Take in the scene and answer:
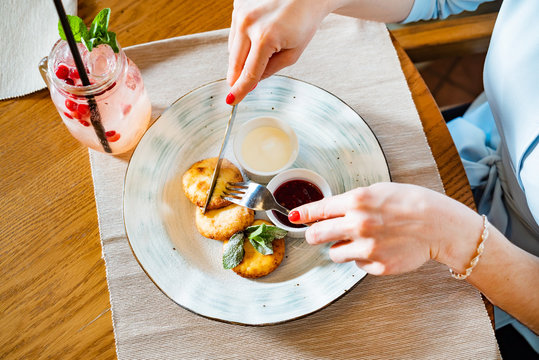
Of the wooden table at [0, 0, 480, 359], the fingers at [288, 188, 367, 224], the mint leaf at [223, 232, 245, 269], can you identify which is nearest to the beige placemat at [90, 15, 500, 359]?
the wooden table at [0, 0, 480, 359]

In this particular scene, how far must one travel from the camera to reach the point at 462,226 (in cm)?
103

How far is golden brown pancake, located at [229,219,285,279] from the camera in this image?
45.0 inches

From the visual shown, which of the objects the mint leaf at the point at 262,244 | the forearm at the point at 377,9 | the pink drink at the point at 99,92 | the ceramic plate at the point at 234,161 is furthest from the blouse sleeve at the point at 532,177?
the pink drink at the point at 99,92

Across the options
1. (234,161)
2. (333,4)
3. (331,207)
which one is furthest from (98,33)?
(331,207)

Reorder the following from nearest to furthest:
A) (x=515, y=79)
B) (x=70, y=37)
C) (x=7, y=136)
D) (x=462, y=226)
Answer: (x=70, y=37) < (x=462, y=226) < (x=515, y=79) < (x=7, y=136)

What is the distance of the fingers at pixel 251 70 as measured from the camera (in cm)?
109

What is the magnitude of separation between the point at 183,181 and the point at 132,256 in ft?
0.85

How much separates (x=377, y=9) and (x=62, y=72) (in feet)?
3.09

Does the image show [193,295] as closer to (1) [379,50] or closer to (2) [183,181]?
(2) [183,181]

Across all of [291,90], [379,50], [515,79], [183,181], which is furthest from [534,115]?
[183,181]

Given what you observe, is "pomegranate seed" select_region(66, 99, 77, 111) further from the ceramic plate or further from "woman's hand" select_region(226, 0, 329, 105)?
"woman's hand" select_region(226, 0, 329, 105)

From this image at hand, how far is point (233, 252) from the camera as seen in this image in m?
1.15

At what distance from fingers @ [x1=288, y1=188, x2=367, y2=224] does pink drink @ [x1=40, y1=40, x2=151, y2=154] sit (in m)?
0.54

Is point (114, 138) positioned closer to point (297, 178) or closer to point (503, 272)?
point (297, 178)
